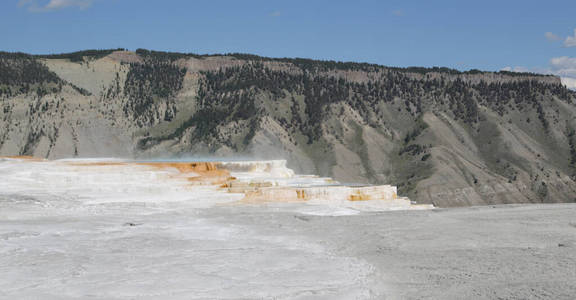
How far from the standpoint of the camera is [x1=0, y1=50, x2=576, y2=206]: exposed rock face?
10656cm

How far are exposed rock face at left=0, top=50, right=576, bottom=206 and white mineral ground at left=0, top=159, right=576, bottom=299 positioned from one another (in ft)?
225

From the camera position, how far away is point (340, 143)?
117 meters

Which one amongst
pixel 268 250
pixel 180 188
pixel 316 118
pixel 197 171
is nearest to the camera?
pixel 268 250

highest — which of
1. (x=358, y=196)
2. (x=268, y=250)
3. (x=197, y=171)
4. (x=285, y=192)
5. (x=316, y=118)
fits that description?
(x=316, y=118)

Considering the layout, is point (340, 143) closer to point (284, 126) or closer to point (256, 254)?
point (284, 126)

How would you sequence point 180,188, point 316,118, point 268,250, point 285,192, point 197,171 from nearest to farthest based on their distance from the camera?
point 268,250
point 285,192
point 180,188
point 197,171
point 316,118

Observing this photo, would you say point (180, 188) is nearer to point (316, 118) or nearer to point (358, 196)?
point (358, 196)

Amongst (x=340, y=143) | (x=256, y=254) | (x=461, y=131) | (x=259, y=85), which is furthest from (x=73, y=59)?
(x=256, y=254)

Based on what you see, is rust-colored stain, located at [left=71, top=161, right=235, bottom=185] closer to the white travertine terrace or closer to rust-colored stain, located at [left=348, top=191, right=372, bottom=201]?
the white travertine terrace

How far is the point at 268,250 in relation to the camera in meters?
15.8

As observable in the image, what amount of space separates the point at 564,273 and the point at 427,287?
263cm

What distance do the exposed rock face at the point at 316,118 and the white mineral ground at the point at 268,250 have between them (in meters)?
68.7

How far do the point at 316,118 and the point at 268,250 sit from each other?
11000cm

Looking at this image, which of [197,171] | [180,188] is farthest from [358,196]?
[197,171]
